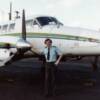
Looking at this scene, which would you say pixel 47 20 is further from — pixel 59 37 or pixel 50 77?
pixel 50 77

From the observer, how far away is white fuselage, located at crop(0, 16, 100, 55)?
564 inches

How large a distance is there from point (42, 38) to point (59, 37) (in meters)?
1.02

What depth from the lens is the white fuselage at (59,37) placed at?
1432 cm

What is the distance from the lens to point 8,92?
508 inches

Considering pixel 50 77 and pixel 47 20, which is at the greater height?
pixel 47 20

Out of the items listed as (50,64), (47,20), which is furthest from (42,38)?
(50,64)

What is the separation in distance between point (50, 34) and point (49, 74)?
4.18m

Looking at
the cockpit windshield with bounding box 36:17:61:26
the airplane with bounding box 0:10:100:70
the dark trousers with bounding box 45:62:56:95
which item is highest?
the cockpit windshield with bounding box 36:17:61:26

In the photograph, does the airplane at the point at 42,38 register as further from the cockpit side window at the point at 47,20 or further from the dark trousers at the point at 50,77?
the dark trousers at the point at 50,77

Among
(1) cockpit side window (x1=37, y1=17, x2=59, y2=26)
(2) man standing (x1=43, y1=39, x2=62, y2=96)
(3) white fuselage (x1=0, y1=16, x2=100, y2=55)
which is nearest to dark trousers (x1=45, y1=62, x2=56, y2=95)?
(2) man standing (x1=43, y1=39, x2=62, y2=96)

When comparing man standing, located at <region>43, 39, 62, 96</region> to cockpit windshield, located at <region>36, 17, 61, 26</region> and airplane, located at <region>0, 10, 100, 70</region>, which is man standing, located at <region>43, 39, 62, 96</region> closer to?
airplane, located at <region>0, 10, 100, 70</region>

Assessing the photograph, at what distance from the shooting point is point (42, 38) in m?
16.0

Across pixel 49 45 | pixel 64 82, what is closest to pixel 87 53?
pixel 64 82

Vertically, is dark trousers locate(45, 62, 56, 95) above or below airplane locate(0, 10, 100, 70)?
below
